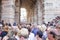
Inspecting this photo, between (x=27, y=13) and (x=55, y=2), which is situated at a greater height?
(x=55, y=2)

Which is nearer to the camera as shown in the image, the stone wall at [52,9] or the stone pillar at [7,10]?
the stone wall at [52,9]

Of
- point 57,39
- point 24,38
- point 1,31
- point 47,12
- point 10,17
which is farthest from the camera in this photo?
point 10,17

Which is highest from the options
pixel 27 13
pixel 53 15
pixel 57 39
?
pixel 57 39

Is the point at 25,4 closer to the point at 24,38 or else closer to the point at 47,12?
the point at 47,12

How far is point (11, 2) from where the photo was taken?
1452 centimetres

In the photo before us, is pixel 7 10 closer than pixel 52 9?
No

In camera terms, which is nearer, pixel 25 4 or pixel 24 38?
pixel 24 38

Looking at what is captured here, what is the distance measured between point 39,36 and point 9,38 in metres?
0.57

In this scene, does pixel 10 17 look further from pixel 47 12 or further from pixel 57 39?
pixel 57 39

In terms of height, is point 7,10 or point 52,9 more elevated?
point 52,9

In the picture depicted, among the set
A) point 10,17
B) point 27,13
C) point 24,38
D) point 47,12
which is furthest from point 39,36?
point 27,13

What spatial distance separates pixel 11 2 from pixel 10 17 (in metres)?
0.83

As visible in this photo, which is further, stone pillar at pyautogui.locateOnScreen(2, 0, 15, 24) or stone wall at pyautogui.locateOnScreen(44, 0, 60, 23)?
stone pillar at pyautogui.locateOnScreen(2, 0, 15, 24)

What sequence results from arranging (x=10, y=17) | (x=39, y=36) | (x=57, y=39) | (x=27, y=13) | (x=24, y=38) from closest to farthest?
(x=57, y=39)
(x=24, y=38)
(x=39, y=36)
(x=10, y=17)
(x=27, y=13)
